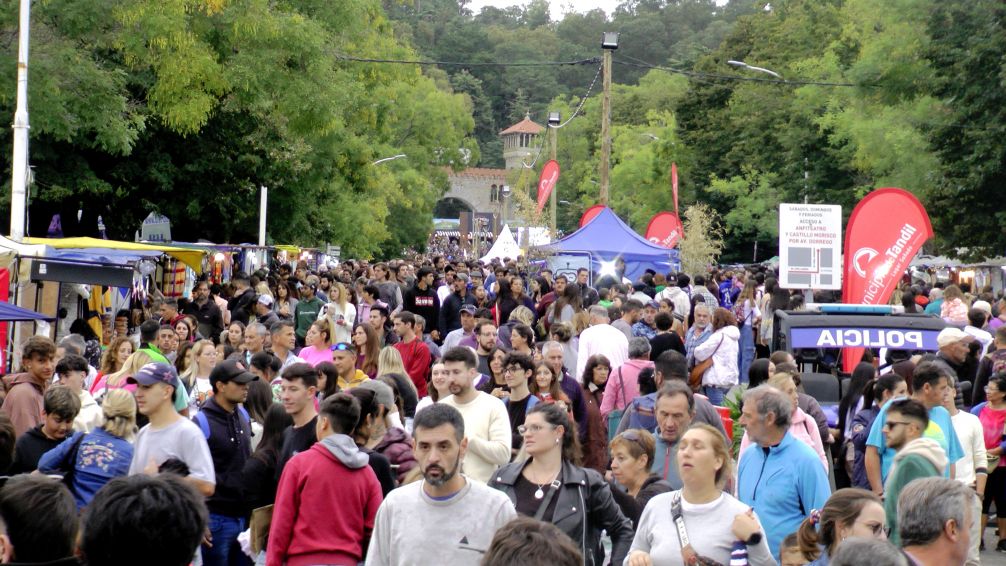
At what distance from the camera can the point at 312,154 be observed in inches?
1410

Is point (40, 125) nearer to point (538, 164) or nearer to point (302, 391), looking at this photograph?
point (302, 391)

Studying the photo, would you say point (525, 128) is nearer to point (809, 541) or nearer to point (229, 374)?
point (229, 374)

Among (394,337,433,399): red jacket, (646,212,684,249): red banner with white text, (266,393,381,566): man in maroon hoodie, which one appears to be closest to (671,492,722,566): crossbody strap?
(266,393,381,566): man in maroon hoodie

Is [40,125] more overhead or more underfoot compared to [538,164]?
more underfoot

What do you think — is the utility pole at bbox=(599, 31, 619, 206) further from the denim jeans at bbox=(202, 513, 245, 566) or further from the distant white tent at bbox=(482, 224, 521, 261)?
the denim jeans at bbox=(202, 513, 245, 566)

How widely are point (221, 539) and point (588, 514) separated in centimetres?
233

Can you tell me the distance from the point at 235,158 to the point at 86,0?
1061 cm

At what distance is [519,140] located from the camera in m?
171

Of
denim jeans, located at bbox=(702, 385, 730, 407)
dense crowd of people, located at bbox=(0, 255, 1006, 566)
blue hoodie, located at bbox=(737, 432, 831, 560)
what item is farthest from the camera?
denim jeans, located at bbox=(702, 385, 730, 407)

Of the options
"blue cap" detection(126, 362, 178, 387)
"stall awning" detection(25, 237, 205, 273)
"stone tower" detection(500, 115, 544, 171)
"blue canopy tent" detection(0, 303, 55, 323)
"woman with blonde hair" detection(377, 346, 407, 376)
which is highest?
"stone tower" detection(500, 115, 544, 171)

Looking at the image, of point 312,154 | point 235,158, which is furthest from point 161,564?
point 312,154

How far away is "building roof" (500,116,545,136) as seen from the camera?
168m

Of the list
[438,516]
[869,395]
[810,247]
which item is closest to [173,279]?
[810,247]

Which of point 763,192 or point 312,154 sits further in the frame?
point 763,192
